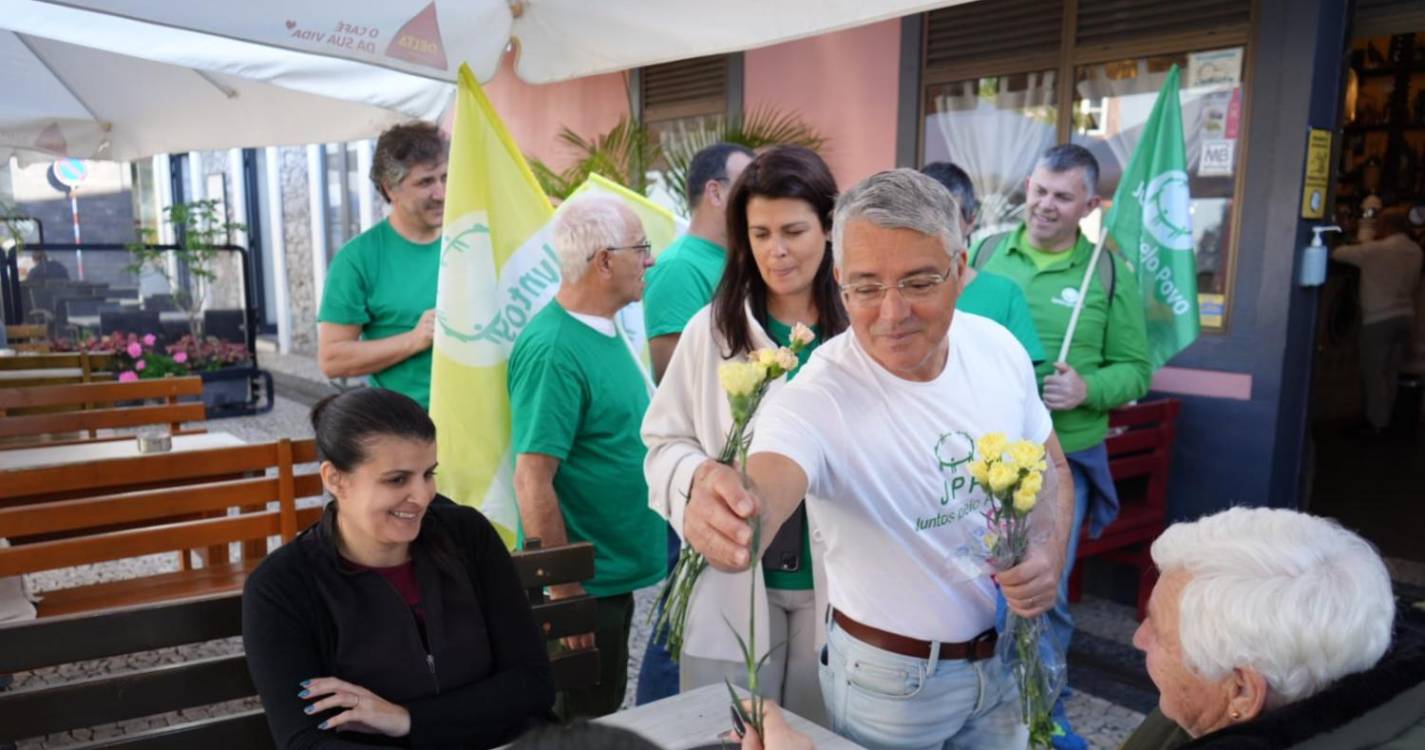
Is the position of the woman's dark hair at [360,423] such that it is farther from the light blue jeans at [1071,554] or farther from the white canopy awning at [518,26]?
the light blue jeans at [1071,554]

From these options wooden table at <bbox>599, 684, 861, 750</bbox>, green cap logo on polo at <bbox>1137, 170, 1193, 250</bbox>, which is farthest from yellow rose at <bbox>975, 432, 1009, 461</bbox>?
green cap logo on polo at <bbox>1137, 170, 1193, 250</bbox>

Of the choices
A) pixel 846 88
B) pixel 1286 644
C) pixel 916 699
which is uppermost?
pixel 846 88

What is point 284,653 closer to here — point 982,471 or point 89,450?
point 982,471

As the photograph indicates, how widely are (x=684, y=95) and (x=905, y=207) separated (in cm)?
605

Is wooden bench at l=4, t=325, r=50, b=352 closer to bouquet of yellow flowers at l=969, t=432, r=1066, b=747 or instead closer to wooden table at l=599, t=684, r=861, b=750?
wooden table at l=599, t=684, r=861, b=750

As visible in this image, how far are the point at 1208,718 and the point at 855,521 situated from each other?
1.84 feet

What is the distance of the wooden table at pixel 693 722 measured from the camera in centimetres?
166

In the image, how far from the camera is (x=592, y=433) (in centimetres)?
248

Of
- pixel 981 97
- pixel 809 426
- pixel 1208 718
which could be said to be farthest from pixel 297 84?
pixel 981 97

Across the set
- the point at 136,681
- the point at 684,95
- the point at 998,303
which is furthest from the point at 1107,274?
the point at 684,95

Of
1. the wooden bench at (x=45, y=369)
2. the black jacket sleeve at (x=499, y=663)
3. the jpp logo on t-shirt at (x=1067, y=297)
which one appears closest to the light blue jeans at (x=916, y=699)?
the black jacket sleeve at (x=499, y=663)

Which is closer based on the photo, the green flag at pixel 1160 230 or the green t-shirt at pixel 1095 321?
the green t-shirt at pixel 1095 321

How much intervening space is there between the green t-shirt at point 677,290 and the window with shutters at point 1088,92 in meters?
2.54

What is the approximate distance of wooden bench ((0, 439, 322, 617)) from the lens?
9.51 ft
